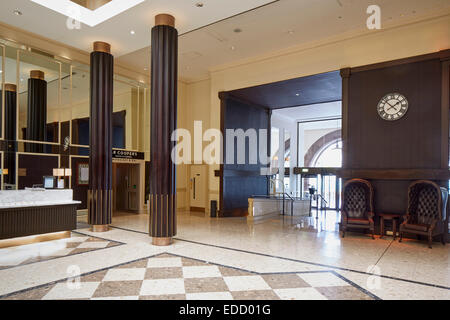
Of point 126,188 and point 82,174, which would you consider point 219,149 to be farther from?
point 82,174

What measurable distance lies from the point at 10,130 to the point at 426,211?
10.0 metres

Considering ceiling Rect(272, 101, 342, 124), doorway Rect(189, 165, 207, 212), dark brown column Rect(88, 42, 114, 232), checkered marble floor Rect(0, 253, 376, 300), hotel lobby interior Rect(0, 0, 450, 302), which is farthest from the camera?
ceiling Rect(272, 101, 342, 124)

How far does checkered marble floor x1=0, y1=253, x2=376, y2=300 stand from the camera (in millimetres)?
3480

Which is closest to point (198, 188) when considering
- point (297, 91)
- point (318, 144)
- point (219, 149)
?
point (219, 149)

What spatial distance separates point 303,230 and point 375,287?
13.1ft

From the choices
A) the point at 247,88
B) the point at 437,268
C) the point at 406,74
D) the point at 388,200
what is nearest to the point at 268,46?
the point at 247,88

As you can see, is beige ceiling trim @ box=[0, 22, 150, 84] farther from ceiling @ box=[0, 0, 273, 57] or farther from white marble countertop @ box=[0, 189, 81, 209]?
white marble countertop @ box=[0, 189, 81, 209]

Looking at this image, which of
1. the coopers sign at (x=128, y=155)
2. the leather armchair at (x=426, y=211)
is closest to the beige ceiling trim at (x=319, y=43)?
the leather armchair at (x=426, y=211)

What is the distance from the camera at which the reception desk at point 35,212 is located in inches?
223

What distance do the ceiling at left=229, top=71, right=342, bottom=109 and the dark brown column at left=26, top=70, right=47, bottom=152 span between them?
5719 mm

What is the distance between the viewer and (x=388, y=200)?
281 inches

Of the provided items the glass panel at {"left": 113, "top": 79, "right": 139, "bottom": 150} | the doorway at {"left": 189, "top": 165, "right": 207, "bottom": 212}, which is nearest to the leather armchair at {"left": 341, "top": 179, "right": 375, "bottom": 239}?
the doorway at {"left": 189, "top": 165, "right": 207, "bottom": 212}

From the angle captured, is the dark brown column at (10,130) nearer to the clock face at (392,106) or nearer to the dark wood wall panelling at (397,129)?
the dark wood wall panelling at (397,129)

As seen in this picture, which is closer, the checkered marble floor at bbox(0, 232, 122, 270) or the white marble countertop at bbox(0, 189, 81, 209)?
the checkered marble floor at bbox(0, 232, 122, 270)
